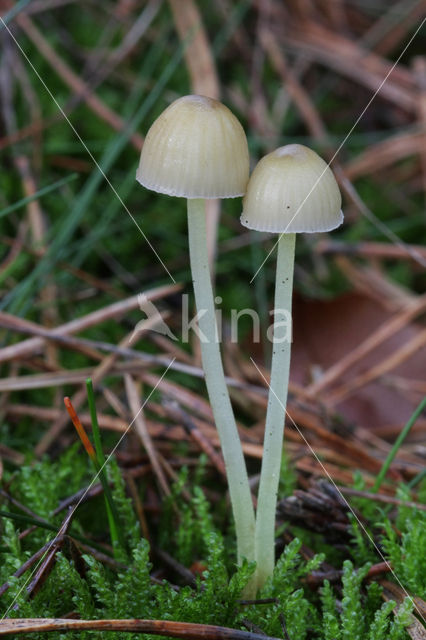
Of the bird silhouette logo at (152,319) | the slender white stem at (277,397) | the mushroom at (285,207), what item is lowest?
the slender white stem at (277,397)

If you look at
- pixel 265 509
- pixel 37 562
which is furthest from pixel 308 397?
pixel 37 562

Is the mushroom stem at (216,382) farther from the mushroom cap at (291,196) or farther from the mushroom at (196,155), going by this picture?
the mushroom cap at (291,196)

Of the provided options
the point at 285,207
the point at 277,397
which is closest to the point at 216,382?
the point at 277,397

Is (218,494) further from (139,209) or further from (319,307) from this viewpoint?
(139,209)

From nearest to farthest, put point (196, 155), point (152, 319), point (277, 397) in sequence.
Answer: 1. point (196, 155)
2. point (277, 397)
3. point (152, 319)

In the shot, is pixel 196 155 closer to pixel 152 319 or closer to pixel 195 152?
pixel 195 152

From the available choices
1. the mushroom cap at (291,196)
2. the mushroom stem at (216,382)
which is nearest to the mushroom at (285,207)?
the mushroom cap at (291,196)
